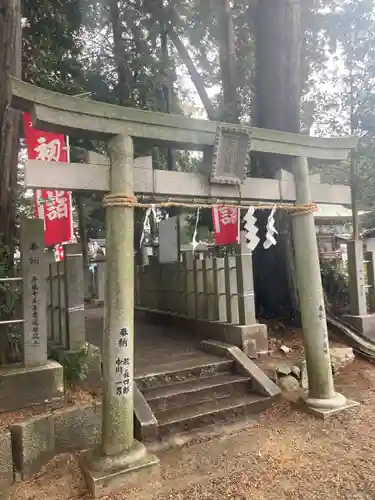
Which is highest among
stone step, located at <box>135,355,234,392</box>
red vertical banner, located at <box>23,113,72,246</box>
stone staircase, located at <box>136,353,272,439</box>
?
red vertical banner, located at <box>23,113,72,246</box>

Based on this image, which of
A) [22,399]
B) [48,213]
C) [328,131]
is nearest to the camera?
[22,399]

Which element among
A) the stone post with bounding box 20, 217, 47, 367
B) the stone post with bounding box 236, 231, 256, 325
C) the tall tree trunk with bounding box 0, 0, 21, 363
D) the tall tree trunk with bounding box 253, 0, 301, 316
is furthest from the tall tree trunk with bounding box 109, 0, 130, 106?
the stone post with bounding box 20, 217, 47, 367

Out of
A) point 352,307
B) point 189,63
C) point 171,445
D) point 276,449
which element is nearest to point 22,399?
point 171,445

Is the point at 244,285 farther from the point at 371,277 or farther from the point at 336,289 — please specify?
the point at 336,289

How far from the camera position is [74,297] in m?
5.73

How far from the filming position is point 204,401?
5871 millimetres

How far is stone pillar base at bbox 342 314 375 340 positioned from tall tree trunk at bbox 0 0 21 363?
6.86 m

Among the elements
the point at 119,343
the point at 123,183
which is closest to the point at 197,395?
the point at 119,343

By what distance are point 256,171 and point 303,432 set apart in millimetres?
6042

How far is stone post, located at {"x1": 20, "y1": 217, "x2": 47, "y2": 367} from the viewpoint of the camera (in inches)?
191

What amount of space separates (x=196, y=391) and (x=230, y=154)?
10.9ft

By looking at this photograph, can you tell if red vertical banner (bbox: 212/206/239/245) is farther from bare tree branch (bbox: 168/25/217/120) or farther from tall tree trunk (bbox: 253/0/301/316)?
bare tree branch (bbox: 168/25/217/120)

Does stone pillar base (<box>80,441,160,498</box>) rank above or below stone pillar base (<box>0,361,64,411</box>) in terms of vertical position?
below

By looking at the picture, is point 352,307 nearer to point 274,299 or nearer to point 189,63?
point 274,299
